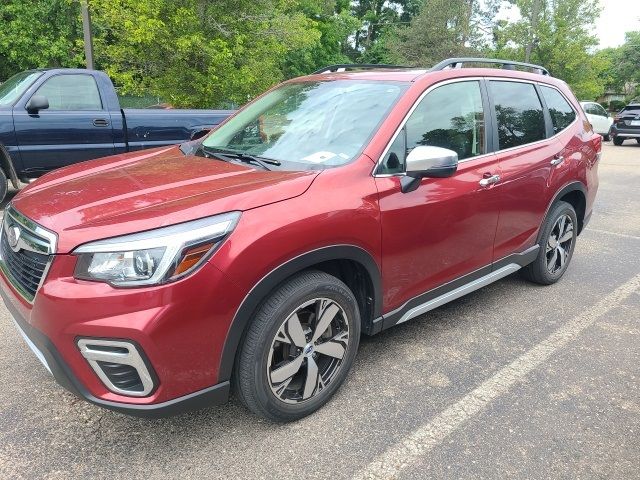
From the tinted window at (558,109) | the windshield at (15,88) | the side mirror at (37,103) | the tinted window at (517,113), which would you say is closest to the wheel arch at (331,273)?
the tinted window at (517,113)

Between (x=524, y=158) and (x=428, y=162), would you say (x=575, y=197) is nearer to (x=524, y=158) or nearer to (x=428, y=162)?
(x=524, y=158)

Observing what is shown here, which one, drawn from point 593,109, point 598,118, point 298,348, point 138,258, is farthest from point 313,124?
point 593,109

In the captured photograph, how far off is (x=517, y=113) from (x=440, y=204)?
134 centimetres

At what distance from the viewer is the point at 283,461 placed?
2.32m

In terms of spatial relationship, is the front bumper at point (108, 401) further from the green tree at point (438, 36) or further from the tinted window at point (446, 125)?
the green tree at point (438, 36)

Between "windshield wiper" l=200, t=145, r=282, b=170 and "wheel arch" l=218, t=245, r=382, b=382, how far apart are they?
62 cm

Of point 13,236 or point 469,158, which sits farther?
point 469,158

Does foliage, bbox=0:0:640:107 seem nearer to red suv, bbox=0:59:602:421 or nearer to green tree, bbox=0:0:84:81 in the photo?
green tree, bbox=0:0:84:81

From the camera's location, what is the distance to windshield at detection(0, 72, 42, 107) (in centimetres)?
652

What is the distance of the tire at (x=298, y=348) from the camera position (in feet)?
7.54

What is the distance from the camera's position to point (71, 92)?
686cm

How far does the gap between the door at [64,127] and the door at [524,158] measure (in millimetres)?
5340

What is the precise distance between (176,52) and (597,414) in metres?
9.71

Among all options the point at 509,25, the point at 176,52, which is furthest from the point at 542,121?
the point at 509,25
